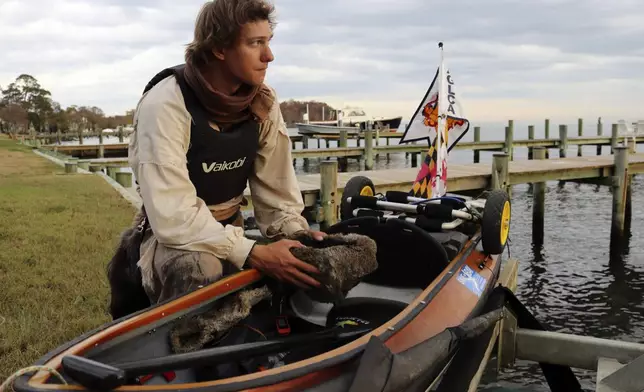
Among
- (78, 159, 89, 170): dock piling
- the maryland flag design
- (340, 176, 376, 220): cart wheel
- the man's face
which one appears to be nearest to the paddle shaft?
the man's face

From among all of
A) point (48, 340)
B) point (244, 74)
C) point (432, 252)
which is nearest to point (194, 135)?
point (244, 74)

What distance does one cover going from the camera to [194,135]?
2441mm

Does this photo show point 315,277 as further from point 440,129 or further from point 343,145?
point 343,145

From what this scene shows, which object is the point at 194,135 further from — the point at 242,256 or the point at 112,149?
the point at 112,149

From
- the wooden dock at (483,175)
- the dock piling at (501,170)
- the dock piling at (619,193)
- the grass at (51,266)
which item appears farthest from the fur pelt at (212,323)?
the dock piling at (619,193)

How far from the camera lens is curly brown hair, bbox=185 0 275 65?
233 cm

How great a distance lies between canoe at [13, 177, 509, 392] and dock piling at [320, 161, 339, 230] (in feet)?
11.9

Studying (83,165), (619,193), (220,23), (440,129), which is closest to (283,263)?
(220,23)

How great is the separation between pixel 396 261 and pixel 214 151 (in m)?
1.44

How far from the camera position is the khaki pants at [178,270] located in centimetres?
233

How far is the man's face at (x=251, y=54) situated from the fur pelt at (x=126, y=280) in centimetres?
81

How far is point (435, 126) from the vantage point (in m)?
6.66

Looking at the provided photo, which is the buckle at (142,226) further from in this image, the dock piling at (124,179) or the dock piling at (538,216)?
the dock piling at (124,179)

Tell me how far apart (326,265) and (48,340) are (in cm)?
209
